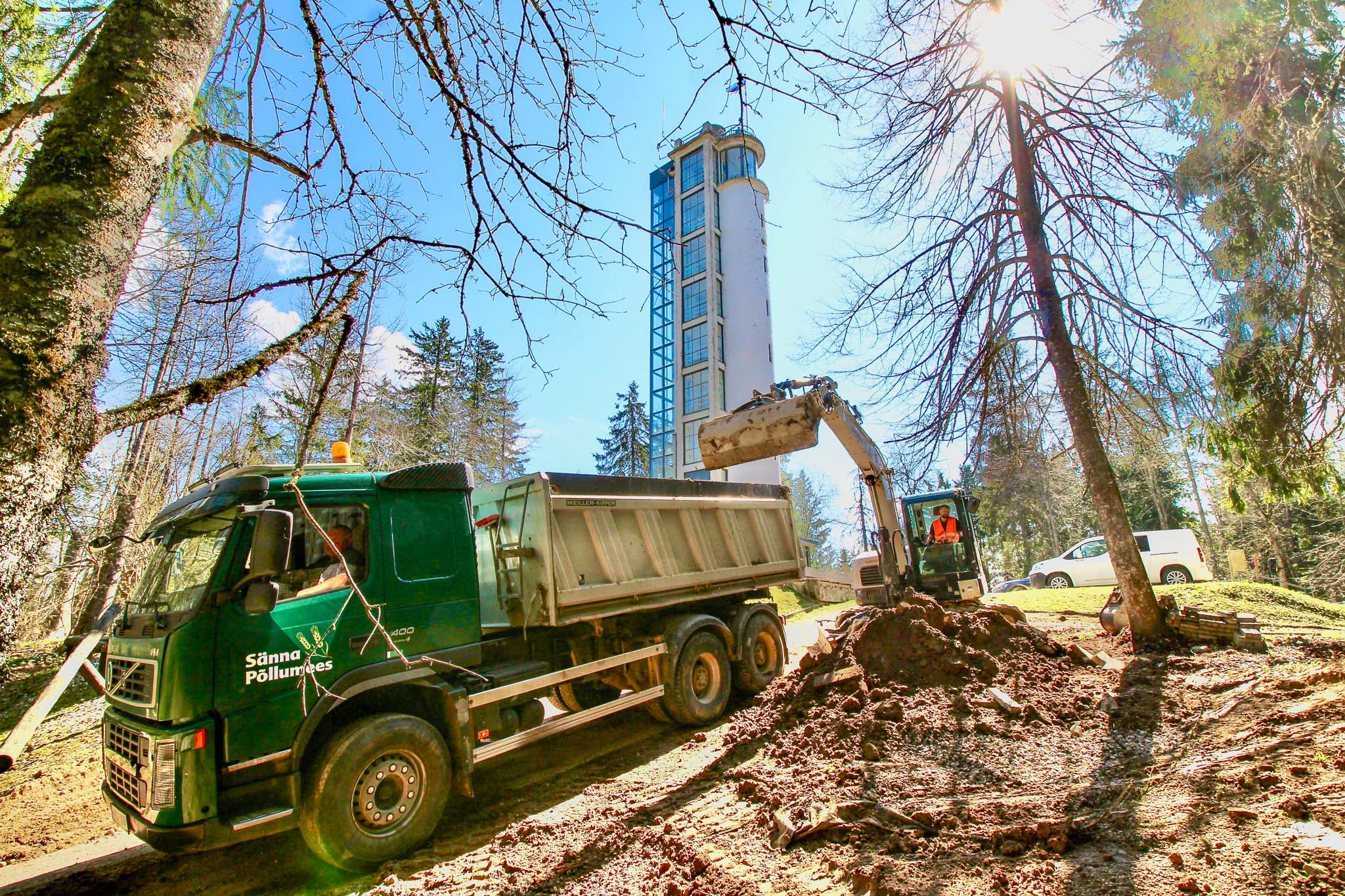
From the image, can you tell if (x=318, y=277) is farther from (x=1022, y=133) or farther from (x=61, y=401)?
(x=1022, y=133)

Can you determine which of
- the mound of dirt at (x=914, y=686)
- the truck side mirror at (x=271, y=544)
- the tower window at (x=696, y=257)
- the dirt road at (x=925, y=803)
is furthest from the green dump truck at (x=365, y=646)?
the tower window at (x=696, y=257)

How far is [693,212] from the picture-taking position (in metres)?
31.4

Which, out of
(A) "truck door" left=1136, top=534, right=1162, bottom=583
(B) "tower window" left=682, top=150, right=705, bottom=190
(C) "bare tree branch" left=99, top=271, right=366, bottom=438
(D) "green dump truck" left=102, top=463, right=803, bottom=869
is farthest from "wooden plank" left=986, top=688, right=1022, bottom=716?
(B) "tower window" left=682, top=150, right=705, bottom=190

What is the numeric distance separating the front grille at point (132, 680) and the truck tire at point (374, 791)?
1092 millimetres

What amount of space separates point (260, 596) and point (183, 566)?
884 mm

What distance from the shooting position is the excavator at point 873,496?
7.86 m

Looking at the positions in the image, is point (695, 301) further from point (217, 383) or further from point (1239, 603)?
point (217, 383)

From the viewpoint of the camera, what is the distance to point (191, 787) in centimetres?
362

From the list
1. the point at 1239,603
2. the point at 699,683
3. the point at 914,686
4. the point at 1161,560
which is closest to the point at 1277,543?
the point at 1161,560

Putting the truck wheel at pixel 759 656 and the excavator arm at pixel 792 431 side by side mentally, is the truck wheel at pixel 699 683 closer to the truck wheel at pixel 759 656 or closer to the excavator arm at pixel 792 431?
the truck wheel at pixel 759 656

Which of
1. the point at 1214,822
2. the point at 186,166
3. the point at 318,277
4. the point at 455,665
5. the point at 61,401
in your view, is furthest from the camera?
the point at 455,665

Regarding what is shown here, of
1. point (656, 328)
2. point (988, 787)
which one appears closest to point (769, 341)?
point (656, 328)

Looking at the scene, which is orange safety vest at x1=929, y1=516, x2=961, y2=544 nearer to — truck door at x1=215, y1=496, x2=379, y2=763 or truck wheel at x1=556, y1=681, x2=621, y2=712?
truck wheel at x1=556, y1=681, x2=621, y2=712

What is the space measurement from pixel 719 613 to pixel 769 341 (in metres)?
23.9
